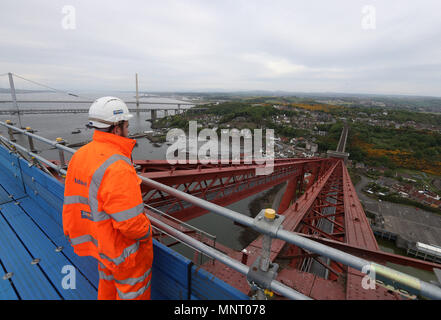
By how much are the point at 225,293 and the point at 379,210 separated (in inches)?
1513

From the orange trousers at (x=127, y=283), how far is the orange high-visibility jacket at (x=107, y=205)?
0.09 meters

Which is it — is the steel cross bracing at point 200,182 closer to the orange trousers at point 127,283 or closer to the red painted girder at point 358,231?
the orange trousers at point 127,283

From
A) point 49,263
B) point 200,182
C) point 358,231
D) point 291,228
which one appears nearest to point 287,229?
point 291,228

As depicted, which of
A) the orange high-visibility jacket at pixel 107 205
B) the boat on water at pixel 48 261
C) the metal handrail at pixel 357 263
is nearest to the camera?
the metal handrail at pixel 357 263

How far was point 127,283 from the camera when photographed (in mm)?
1727

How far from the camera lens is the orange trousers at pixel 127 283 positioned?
1.72 m

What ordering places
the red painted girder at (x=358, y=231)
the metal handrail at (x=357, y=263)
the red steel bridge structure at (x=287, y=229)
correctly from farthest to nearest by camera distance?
the red painted girder at (x=358, y=231), the red steel bridge structure at (x=287, y=229), the metal handrail at (x=357, y=263)

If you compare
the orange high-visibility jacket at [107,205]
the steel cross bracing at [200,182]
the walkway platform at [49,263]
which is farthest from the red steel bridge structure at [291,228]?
the orange high-visibility jacket at [107,205]

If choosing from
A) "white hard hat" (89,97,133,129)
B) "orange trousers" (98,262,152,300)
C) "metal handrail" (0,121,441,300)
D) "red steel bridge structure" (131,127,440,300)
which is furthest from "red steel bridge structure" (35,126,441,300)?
"white hard hat" (89,97,133,129)

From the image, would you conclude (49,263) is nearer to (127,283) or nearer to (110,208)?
(127,283)

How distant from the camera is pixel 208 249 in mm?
1705

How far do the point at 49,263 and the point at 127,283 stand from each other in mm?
1784

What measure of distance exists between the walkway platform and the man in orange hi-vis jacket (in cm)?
31
